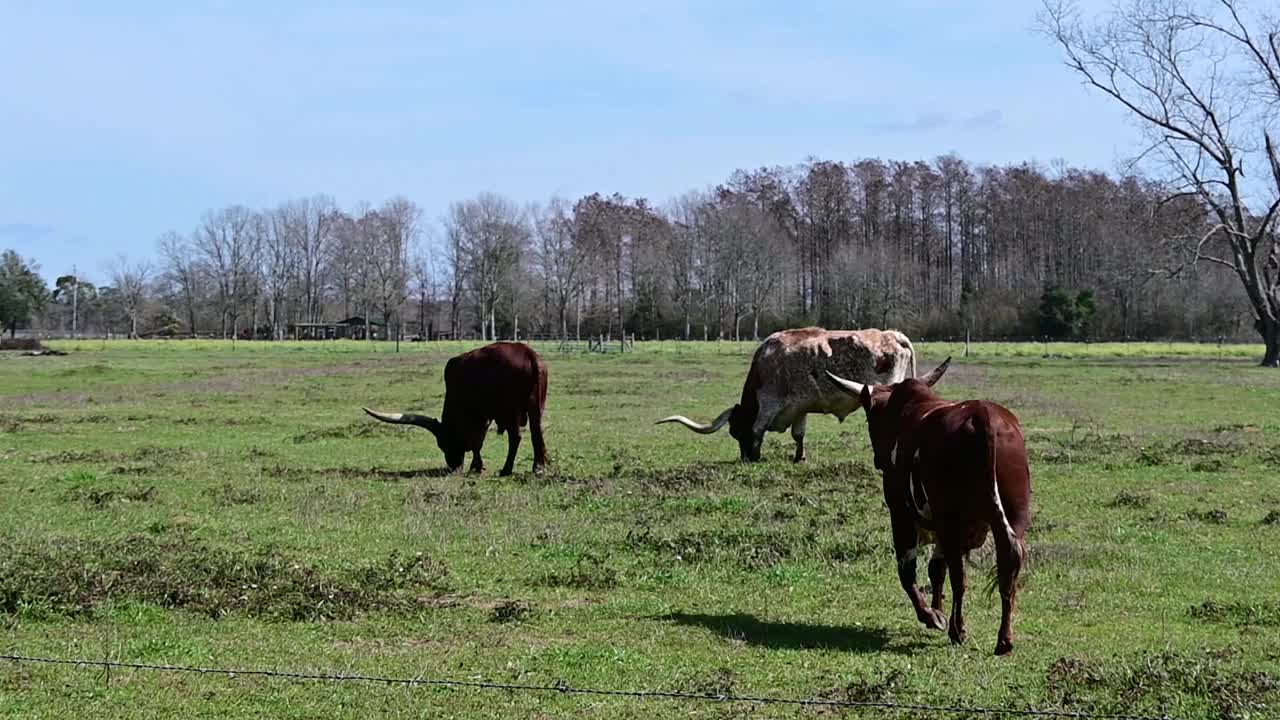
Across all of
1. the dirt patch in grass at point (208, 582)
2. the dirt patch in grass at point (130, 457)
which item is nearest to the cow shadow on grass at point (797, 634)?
the dirt patch in grass at point (208, 582)

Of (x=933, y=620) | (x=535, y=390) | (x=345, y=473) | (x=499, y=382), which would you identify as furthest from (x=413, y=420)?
(x=933, y=620)

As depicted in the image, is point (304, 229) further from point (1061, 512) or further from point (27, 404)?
point (1061, 512)

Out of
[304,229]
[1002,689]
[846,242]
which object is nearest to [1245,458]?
[1002,689]

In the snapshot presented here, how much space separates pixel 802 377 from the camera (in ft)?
71.2

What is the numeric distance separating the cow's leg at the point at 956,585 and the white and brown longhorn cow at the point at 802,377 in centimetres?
1236

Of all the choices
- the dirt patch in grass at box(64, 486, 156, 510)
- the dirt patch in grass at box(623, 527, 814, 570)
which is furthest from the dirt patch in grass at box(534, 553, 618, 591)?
the dirt patch in grass at box(64, 486, 156, 510)

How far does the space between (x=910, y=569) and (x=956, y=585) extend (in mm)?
776

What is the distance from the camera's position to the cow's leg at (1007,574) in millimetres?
8398

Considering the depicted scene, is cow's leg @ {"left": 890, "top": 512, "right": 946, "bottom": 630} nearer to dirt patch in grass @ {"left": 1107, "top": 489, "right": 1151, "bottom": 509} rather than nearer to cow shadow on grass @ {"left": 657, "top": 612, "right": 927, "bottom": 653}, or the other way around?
cow shadow on grass @ {"left": 657, "top": 612, "right": 927, "bottom": 653}

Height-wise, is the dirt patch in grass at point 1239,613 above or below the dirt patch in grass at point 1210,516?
below

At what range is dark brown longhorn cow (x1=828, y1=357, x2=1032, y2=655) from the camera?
27.9 ft

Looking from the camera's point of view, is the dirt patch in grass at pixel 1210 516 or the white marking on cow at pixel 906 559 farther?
the dirt patch in grass at pixel 1210 516

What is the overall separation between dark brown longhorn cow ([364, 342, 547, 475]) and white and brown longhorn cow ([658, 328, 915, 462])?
2859 mm

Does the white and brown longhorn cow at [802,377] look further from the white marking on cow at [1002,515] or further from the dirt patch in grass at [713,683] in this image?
the dirt patch in grass at [713,683]
